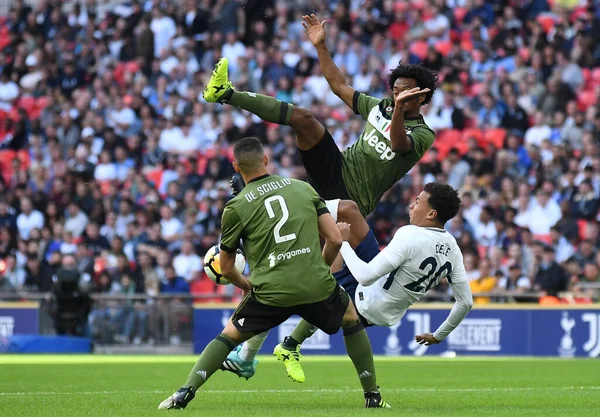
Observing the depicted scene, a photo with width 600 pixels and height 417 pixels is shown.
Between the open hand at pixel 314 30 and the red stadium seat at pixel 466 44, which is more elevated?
the red stadium seat at pixel 466 44

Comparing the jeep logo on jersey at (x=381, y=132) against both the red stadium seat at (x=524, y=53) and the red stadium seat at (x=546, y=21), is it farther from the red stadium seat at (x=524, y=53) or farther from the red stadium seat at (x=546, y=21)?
the red stadium seat at (x=546, y=21)

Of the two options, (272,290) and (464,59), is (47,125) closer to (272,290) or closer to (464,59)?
(464,59)

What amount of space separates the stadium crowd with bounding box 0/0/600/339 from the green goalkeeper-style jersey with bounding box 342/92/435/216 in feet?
29.5

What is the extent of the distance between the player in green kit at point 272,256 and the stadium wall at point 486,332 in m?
10.4

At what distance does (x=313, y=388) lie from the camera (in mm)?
11102

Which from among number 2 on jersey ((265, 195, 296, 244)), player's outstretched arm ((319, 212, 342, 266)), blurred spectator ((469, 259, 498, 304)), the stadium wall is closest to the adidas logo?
player's outstretched arm ((319, 212, 342, 266))

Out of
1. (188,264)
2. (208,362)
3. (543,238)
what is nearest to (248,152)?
(208,362)

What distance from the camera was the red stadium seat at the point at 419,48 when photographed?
23.1 m

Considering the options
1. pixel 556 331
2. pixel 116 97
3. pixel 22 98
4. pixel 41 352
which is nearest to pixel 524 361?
pixel 556 331

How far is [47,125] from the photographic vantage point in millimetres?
24750

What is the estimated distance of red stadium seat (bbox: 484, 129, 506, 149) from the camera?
21.1 m

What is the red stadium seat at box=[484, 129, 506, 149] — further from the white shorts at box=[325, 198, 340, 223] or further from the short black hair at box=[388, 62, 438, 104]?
the white shorts at box=[325, 198, 340, 223]

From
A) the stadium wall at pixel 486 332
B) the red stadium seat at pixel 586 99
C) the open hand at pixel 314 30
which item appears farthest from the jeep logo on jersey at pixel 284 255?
Result: the red stadium seat at pixel 586 99

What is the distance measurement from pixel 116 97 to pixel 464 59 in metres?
7.26
